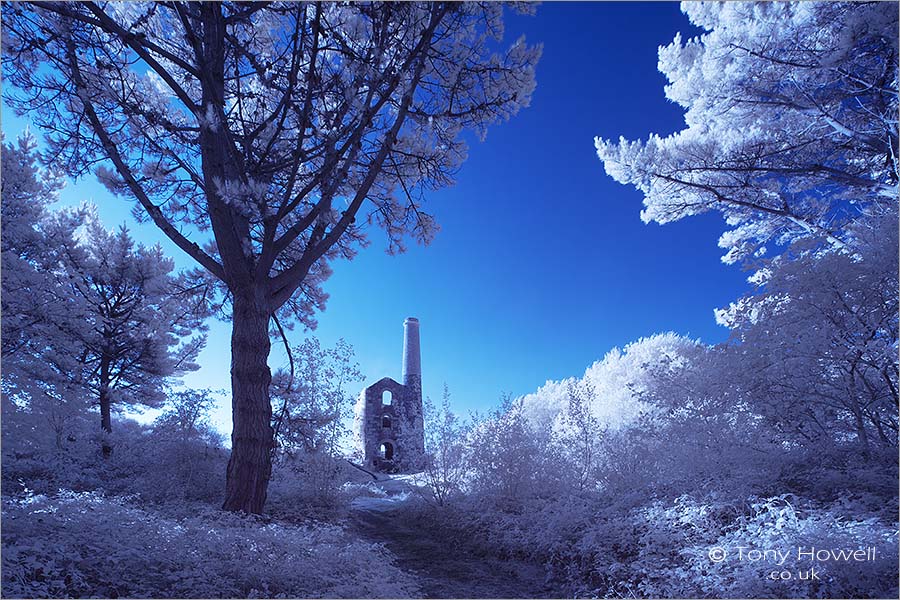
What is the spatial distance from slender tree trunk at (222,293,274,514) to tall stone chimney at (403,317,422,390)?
1887 cm

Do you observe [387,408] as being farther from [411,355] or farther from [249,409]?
[249,409]

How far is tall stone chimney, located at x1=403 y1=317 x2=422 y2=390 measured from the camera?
79.6 ft

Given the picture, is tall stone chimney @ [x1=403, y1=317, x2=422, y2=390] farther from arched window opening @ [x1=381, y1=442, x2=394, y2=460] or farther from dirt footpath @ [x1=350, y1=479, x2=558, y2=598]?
dirt footpath @ [x1=350, y1=479, x2=558, y2=598]

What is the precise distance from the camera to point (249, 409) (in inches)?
212

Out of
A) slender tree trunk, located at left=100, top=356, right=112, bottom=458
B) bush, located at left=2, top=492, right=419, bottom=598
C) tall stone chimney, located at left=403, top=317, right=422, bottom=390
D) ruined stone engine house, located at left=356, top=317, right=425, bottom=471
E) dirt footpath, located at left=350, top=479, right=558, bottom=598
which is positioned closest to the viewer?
bush, located at left=2, top=492, right=419, bottom=598

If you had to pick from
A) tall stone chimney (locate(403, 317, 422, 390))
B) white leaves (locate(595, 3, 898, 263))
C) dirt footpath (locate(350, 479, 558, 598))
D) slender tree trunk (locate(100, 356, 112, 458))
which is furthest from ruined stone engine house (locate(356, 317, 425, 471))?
white leaves (locate(595, 3, 898, 263))

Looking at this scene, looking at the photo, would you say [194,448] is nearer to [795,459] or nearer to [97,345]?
[97,345]

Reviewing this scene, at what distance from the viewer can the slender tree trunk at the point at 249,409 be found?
5285 millimetres

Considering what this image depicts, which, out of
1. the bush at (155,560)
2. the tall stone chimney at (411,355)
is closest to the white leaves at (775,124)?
the bush at (155,560)

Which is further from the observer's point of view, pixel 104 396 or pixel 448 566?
pixel 104 396

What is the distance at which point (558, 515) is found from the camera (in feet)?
19.3

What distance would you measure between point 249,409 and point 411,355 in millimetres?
19573

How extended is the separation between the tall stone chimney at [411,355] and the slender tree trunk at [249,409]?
1887 centimetres

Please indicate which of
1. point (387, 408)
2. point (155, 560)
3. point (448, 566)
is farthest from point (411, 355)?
point (155, 560)
